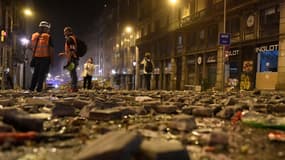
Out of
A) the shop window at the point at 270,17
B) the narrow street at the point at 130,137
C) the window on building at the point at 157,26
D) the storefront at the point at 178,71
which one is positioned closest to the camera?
the narrow street at the point at 130,137

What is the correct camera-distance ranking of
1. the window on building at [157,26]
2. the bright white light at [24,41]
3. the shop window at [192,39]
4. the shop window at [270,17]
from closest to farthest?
the shop window at [270,17] < the shop window at [192,39] < the bright white light at [24,41] < the window on building at [157,26]

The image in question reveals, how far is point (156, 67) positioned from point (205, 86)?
825 inches

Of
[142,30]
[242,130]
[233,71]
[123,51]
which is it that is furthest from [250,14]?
[123,51]

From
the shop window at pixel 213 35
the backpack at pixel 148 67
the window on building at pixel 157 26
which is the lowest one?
the backpack at pixel 148 67

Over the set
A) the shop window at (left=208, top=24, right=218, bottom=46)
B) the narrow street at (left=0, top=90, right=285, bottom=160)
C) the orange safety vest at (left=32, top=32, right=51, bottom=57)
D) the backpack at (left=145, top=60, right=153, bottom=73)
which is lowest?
the narrow street at (left=0, top=90, right=285, bottom=160)

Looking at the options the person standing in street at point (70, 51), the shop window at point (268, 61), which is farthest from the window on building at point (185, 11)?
the person standing in street at point (70, 51)

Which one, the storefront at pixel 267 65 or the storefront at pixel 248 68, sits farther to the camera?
the storefront at pixel 248 68

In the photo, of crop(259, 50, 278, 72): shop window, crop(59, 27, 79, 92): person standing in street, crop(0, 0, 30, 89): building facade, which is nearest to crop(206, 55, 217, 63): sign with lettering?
crop(259, 50, 278, 72): shop window

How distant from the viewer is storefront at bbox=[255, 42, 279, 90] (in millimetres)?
23875

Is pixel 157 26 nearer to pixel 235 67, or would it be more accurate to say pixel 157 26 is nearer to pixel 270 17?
pixel 235 67

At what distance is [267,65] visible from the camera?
24609 mm

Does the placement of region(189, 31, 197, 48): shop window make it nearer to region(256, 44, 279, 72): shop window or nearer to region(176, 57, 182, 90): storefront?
region(176, 57, 182, 90): storefront

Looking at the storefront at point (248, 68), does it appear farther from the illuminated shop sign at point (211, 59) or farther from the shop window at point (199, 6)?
the shop window at point (199, 6)

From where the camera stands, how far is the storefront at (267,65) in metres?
23.9
